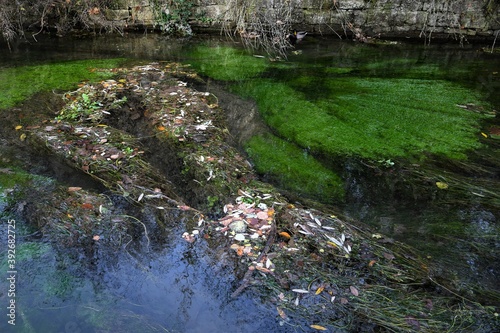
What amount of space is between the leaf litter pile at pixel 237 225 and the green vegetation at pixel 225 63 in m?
1.52

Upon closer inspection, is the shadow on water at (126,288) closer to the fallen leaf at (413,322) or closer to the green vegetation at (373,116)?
the fallen leaf at (413,322)

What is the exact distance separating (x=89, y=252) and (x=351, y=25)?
6.34 meters

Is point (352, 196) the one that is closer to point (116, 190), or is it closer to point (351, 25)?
point (116, 190)

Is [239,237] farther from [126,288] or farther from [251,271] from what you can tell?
[126,288]

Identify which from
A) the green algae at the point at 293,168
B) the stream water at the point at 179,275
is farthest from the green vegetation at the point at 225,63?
the stream water at the point at 179,275

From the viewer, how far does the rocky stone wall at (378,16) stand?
6.82 metres

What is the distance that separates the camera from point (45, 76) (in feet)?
17.3

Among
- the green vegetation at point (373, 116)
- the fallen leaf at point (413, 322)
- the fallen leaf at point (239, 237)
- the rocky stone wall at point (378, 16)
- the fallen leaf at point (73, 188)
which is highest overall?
the rocky stone wall at point (378, 16)

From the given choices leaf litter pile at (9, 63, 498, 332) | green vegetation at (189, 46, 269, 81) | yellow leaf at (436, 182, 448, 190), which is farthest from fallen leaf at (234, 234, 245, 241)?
green vegetation at (189, 46, 269, 81)

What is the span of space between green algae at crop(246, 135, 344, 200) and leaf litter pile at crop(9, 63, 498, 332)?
0.21 metres

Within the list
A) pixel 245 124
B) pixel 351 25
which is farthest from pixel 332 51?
pixel 245 124

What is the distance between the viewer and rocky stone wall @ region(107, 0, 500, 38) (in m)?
6.82

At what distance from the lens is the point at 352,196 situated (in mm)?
3191

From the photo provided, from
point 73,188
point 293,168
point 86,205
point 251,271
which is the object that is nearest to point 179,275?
point 251,271
